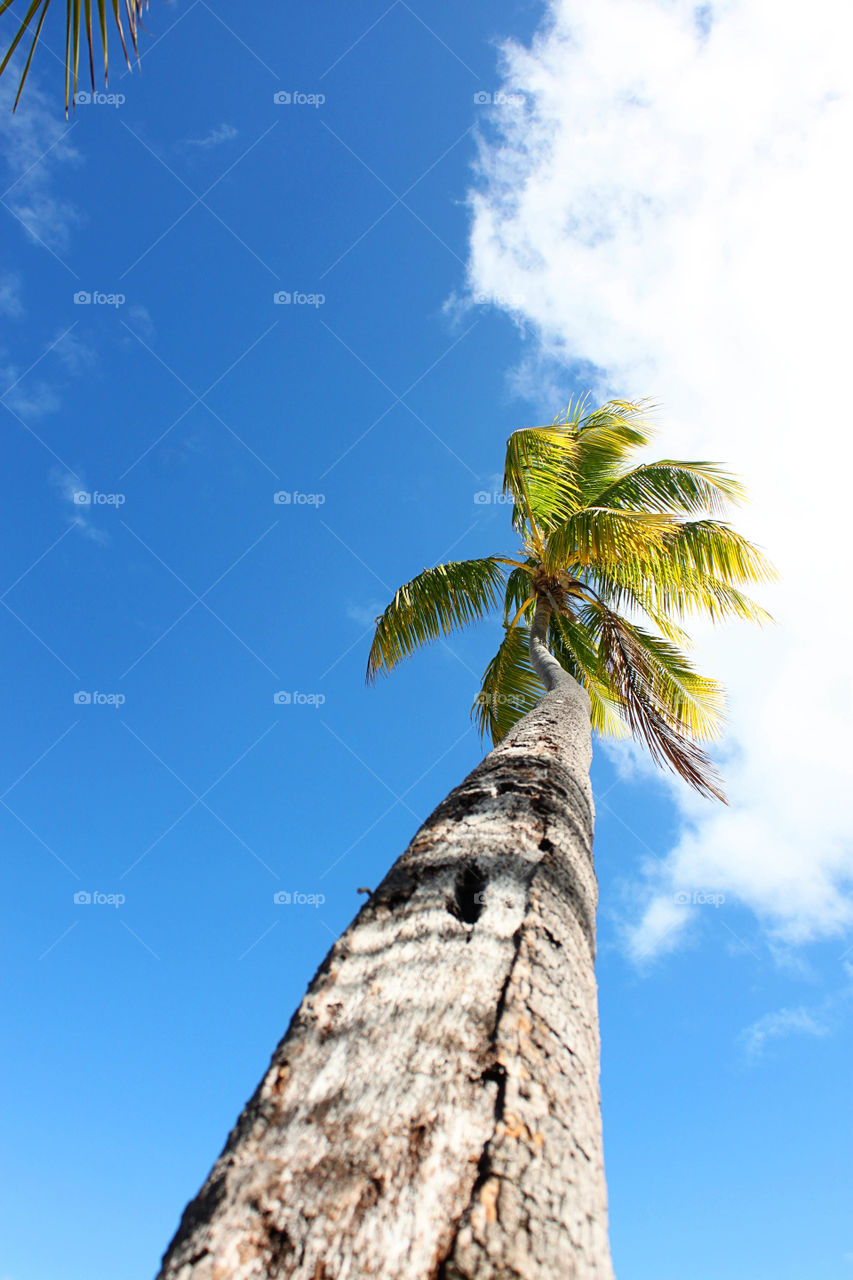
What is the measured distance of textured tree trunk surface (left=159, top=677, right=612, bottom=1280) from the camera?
959 mm

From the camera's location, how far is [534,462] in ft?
23.7

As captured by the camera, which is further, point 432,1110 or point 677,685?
point 677,685

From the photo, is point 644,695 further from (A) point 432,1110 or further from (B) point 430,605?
(A) point 432,1110

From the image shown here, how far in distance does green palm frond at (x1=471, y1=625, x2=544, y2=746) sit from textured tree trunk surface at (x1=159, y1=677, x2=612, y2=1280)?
6065mm

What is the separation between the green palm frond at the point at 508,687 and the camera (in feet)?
26.2

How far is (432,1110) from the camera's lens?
1.16 meters

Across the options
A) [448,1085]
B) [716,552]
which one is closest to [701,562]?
[716,552]

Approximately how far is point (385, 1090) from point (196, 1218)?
0.32m

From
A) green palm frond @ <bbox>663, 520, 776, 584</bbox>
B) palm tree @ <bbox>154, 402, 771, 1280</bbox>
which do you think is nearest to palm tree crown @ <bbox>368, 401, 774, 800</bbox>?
green palm frond @ <bbox>663, 520, 776, 584</bbox>

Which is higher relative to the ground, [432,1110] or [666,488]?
[666,488]

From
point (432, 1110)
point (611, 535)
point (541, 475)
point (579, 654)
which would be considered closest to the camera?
point (432, 1110)

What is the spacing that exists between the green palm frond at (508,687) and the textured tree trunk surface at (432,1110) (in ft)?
19.9

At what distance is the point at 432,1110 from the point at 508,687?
7.10 m

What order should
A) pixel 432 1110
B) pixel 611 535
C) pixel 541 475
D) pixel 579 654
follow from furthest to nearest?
1. pixel 579 654
2. pixel 541 475
3. pixel 611 535
4. pixel 432 1110
